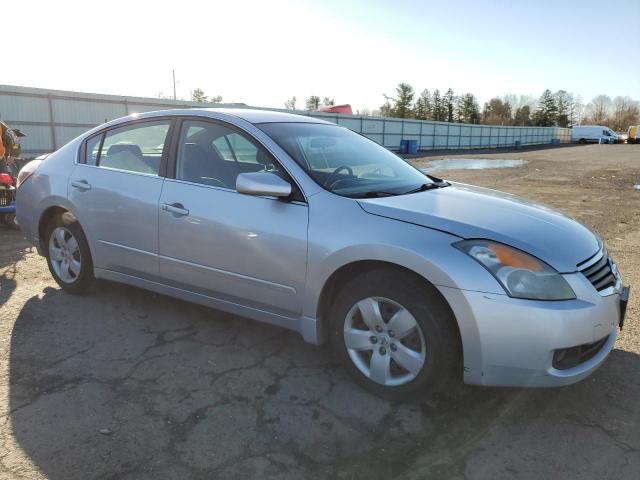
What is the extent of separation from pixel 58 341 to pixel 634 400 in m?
3.72

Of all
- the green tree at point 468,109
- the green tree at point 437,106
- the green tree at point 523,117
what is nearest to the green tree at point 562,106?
the green tree at point 523,117

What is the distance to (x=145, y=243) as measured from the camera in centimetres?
364

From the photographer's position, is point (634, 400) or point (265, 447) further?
point (634, 400)

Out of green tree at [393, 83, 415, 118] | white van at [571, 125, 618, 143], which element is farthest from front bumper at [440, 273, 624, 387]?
green tree at [393, 83, 415, 118]

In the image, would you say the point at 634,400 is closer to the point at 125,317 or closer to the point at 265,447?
the point at 265,447

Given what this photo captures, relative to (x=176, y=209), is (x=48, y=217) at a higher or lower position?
lower

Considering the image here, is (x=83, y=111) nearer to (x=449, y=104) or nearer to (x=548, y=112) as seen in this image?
(x=449, y=104)

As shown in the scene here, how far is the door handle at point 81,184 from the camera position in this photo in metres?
3.98

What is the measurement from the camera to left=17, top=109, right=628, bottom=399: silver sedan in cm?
247

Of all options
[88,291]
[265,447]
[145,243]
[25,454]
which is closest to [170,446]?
[265,447]

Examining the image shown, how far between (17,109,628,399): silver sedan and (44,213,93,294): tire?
0.06ft

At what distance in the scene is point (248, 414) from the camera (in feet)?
8.79

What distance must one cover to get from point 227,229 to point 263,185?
1.43 feet

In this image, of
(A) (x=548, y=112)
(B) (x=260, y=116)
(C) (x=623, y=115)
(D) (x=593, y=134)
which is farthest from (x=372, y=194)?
(C) (x=623, y=115)
